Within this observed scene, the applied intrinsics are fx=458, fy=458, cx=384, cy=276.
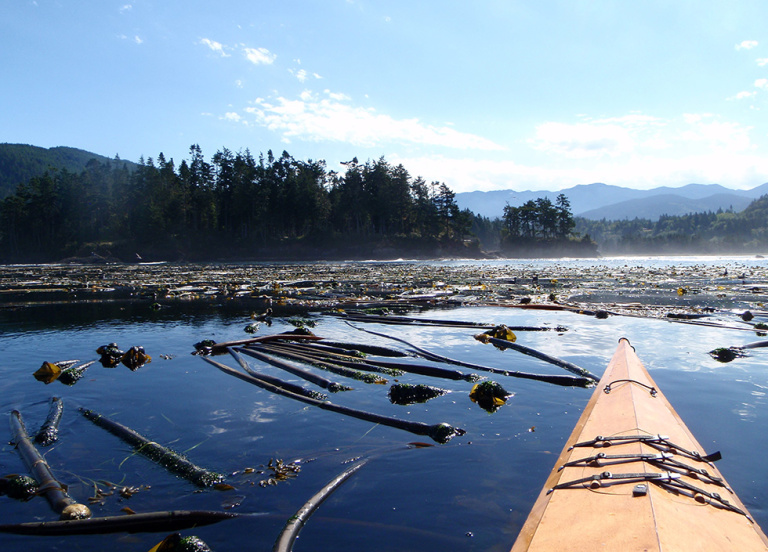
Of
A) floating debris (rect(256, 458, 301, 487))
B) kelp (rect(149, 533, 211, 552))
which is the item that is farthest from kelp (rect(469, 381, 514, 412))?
kelp (rect(149, 533, 211, 552))

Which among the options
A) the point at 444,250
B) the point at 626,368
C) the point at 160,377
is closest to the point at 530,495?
the point at 626,368

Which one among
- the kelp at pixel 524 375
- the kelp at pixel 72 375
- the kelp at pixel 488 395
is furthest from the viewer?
the kelp at pixel 72 375

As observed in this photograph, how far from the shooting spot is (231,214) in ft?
341

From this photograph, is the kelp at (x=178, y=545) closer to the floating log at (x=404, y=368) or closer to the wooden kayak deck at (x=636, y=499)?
the wooden kayak deck at (x=636, y=499)

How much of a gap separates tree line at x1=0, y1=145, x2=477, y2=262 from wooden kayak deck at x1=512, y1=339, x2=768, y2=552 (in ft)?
307

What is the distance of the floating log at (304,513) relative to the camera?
3834 mm

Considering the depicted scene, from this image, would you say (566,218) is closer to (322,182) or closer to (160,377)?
Result: (322,182)

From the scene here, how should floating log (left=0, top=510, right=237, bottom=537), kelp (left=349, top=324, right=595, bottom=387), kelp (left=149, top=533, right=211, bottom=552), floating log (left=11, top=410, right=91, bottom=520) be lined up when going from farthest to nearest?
kelp (left=349, top=324, right=595, bottom=387)
floating log (left=11, top=410, right=91, bottom=520)
floating log (left=0, top=510, right=237, bottom=537)
kelp (left=149, top=533, right=211, bottom=552)

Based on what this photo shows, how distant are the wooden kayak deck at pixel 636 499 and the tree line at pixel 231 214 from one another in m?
93.6

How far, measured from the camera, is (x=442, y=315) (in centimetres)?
1858

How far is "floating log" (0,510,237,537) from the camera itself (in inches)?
163

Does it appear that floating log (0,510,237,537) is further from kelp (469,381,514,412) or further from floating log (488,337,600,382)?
floating log (488,337,600,382)

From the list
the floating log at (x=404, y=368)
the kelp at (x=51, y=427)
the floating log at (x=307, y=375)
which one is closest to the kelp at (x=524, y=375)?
the floating log at (x=404, y=368)

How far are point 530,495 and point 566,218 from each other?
431 feet
